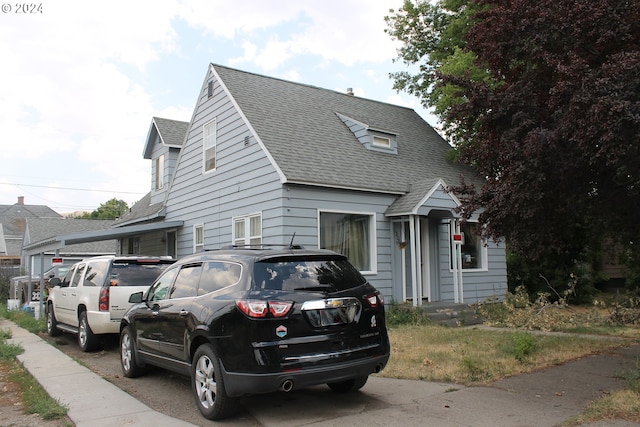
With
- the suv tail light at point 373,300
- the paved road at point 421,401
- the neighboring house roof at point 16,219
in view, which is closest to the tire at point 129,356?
the paved road at point 421,401

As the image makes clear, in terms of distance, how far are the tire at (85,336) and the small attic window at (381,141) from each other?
8652 mm

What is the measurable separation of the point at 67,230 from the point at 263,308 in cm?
3930

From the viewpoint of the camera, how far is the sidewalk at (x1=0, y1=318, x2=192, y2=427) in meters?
5.80

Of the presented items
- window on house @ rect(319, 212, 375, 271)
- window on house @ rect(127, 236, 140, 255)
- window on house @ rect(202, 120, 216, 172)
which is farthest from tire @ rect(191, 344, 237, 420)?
window on house @ rect(127, 236, 140, 255)

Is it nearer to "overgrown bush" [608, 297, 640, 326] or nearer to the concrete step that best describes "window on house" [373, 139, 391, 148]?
the concrete step

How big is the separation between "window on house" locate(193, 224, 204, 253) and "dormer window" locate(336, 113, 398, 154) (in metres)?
5.22

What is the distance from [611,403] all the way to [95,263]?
9074 mm

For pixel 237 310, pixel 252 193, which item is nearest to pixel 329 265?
pixel 237 310

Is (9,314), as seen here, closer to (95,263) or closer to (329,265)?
(95,263)

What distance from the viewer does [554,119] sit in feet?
22.0

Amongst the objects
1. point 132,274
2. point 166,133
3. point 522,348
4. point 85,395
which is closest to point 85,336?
point 132,274

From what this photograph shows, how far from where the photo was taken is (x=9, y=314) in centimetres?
1762

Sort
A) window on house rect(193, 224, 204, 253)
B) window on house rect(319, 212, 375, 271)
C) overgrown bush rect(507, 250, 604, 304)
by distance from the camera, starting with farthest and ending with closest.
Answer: overgrown bush rect(507, 250, 604, 304)
window on house rect(193, 224, 204, 253)
window on house rect(319, 212, 375, 271)

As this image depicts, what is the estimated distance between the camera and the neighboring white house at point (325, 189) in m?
12.9
